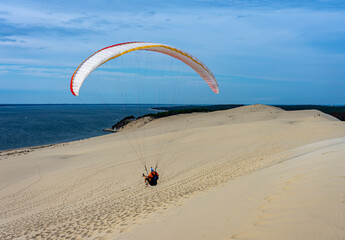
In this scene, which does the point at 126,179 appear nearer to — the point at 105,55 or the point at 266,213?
the point at 105,55

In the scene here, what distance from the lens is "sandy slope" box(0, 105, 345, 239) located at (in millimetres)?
7301

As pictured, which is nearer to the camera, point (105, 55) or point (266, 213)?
point (266, 213)

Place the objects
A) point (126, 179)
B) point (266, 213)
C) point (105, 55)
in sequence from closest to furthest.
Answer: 1. point (266, 213)
2. point (105, 55)
3. point (126, 179)

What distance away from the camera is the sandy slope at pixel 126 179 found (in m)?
7.30

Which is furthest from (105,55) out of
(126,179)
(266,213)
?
(266,213)

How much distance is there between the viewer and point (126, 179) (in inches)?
521

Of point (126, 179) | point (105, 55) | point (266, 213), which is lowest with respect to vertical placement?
point (126, 179)

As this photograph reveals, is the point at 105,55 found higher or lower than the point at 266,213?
higher

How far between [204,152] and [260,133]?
269 inches

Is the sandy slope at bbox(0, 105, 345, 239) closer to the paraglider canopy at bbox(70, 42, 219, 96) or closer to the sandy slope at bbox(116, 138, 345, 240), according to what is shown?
the sandy slope at bbox(116, 138, 345, 240)

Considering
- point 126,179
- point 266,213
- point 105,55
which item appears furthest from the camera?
point 126,179

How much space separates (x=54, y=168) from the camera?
17922 mm

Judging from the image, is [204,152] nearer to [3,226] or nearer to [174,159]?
[174,159]

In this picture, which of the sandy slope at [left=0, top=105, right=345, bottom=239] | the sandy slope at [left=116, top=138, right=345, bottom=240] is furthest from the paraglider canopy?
the sandy slope at [left=116, top=138, right=345, bottom=240]
